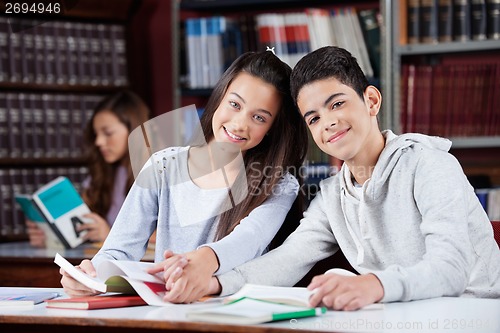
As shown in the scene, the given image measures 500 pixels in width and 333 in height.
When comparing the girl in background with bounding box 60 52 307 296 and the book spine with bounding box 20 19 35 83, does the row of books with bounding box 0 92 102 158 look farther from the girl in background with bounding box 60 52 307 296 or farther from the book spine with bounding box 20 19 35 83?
the girl in background with bounding box 60 52 307 296

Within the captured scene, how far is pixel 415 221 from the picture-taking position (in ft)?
5.39

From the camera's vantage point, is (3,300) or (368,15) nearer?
(3,300)

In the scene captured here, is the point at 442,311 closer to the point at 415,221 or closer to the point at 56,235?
the point at 415,221

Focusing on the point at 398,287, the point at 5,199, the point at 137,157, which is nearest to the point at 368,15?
the point at 137,157

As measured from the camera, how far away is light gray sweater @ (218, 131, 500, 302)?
1.51m

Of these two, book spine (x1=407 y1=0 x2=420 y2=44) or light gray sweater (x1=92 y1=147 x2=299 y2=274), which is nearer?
light gray sweater (x1=92 y1=147 x2=299 y2=274)

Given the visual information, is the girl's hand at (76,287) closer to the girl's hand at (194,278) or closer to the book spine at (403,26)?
the girl's hand at (194,278)

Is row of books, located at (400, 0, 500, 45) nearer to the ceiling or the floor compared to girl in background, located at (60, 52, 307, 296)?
nearer to the ceiling

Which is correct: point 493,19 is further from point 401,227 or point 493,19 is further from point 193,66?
point 401,227

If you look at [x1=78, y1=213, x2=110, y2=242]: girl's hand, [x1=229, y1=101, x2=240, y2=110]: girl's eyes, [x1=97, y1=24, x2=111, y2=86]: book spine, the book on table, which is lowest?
[x1=78, y1=213, x2=110, y2=242]: girl's hand

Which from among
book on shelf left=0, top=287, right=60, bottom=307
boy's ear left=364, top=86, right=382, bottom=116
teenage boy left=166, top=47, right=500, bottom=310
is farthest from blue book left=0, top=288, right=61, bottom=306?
boy's ear left=364, top=86, right=382, bottom=116

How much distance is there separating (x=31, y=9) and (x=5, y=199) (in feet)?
2.81

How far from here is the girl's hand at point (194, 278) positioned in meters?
1.46

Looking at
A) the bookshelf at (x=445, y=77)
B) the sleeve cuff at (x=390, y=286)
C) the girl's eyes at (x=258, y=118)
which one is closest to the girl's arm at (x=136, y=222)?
the girl's eyes at (x=258, y=118)
